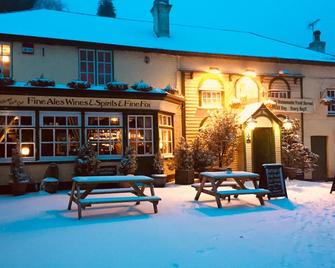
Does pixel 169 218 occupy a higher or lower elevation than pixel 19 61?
lower

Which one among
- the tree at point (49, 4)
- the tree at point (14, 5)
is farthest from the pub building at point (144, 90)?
the tree at point (49, 4)

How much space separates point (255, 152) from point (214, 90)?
331 centimetres

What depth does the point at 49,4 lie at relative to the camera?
36.1 meters

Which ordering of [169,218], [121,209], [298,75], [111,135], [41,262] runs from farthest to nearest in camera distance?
[298,75]
[111,135]
[121,209]
[169,218]
[41,262]

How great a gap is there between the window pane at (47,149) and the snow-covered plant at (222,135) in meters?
6.06

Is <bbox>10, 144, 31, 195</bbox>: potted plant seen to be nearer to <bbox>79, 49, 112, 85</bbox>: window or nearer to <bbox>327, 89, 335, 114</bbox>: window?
<bbox>79, 49, 112, 85</bbox>: window

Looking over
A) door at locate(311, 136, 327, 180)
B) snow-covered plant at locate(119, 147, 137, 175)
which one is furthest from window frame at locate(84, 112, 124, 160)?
door at locate(311, 136, 327, 180)

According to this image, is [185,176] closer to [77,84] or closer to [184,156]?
[184,156]

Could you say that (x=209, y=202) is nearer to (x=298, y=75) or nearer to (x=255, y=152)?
(x=255, y=152)

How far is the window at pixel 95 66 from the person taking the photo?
46.0 feet

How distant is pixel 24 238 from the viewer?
5609 mm

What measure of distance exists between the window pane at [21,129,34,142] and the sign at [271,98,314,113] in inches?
414

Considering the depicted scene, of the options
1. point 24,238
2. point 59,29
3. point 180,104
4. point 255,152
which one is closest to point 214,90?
point 180,104

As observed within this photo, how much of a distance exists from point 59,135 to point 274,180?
7284 mm
